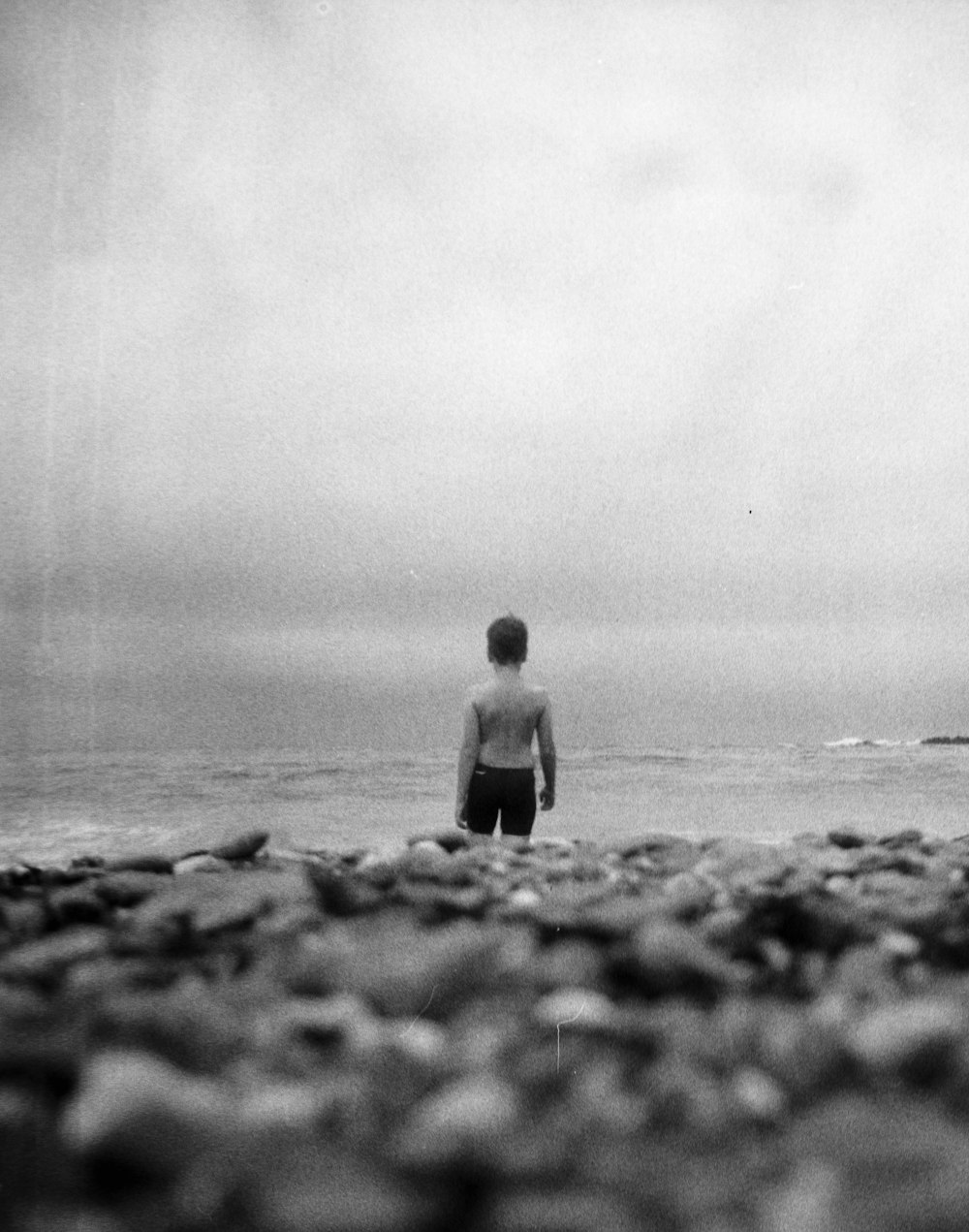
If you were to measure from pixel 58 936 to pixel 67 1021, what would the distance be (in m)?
0.56

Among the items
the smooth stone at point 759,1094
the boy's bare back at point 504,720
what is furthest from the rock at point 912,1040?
the boy's bare back at point 504,720

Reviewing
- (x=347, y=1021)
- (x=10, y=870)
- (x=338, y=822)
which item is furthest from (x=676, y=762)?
(x=347, y=1021)

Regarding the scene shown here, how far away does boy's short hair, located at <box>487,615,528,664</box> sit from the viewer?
16.7ft

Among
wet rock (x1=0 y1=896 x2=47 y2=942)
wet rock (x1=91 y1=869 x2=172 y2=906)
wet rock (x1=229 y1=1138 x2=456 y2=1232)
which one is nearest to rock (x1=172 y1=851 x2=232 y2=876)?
wet rock (x1=91 y1=869 x2=172 y2=906)

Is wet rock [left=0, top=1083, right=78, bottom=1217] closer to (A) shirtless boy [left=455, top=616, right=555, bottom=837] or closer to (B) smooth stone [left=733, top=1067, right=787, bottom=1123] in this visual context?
(B) smooth stone [left=733, top=1067, right=787, bottom=1123]

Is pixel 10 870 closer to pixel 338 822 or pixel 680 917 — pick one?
pixel 680 917

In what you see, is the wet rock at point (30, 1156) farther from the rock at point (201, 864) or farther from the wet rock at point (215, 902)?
the rock at point (201, 864)

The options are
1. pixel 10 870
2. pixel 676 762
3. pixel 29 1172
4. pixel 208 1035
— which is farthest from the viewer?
pixel 676 762

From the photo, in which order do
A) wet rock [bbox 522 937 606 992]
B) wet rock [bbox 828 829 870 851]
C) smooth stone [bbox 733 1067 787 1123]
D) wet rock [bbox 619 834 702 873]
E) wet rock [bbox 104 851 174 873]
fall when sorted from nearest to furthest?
1. smooth stone [bbox 733 1067 787 1123]
2. wet rock [bbox 522 937 606 992]
3. wet rock [bbox 104 851 174 873]
4. wet rock [bbox 619 834 702 873]
5. wet rock [bbox 828 829 870 851]

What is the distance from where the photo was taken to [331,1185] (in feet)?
3.88

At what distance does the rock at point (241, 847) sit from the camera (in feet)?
11.1

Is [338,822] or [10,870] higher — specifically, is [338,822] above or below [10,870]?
below

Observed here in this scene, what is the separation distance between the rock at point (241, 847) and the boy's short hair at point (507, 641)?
1.85 meters

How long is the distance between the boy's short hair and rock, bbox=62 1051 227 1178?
378 cm
